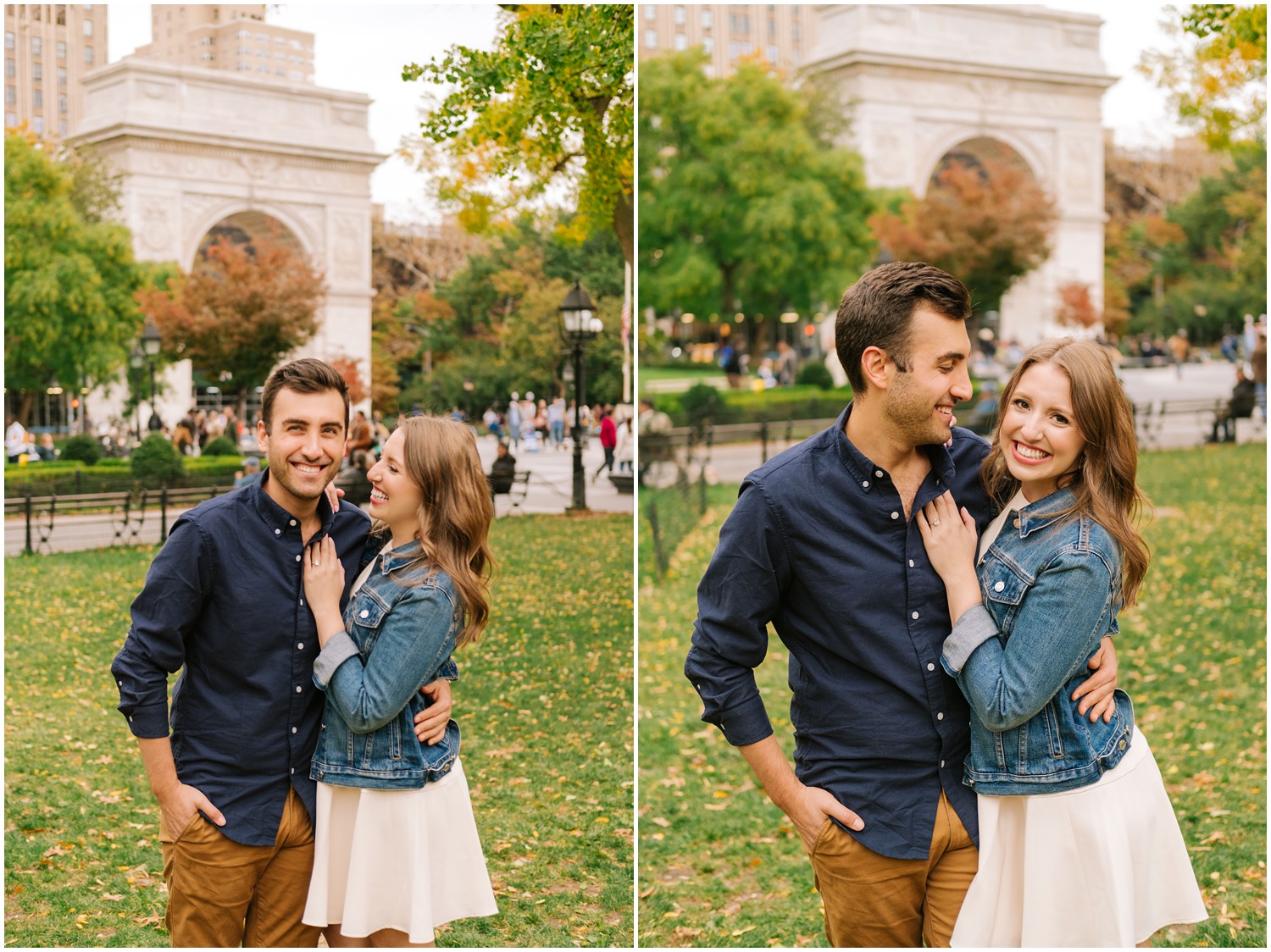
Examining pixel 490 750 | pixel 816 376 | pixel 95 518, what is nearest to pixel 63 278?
pixel 95 518

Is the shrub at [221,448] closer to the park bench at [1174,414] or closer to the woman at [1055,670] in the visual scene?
the woman at [1055,670]

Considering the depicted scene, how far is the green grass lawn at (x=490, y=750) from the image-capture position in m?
5.07

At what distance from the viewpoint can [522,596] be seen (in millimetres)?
7574

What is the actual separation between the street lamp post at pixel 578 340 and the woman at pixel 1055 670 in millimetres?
3881

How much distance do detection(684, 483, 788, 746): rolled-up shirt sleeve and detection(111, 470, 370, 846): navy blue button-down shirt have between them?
0.89m

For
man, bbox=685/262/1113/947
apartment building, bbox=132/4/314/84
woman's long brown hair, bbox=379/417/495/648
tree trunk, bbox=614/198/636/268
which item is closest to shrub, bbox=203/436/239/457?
apartment building, bbox=132/4/314/84

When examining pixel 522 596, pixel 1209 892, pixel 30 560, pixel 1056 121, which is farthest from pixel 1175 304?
pixel 30 560

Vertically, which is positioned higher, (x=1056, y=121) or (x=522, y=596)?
(x=1056, y=121)

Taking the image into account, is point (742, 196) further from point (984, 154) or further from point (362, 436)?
point (362, 436)

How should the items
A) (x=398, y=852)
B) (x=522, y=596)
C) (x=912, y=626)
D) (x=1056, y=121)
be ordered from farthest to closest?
(x=1056, y=121) → (x=522, y=596) → (x=398, y=852) → (x=912, y=626)

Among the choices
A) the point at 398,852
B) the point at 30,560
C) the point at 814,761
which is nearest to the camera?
the point at 814,761

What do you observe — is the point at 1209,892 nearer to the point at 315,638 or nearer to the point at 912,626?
the point at 912,626

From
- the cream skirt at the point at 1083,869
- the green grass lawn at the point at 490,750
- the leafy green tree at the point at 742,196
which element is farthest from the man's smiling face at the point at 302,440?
the leafy green tree at the point at 742,196

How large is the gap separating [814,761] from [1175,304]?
1577 cm
